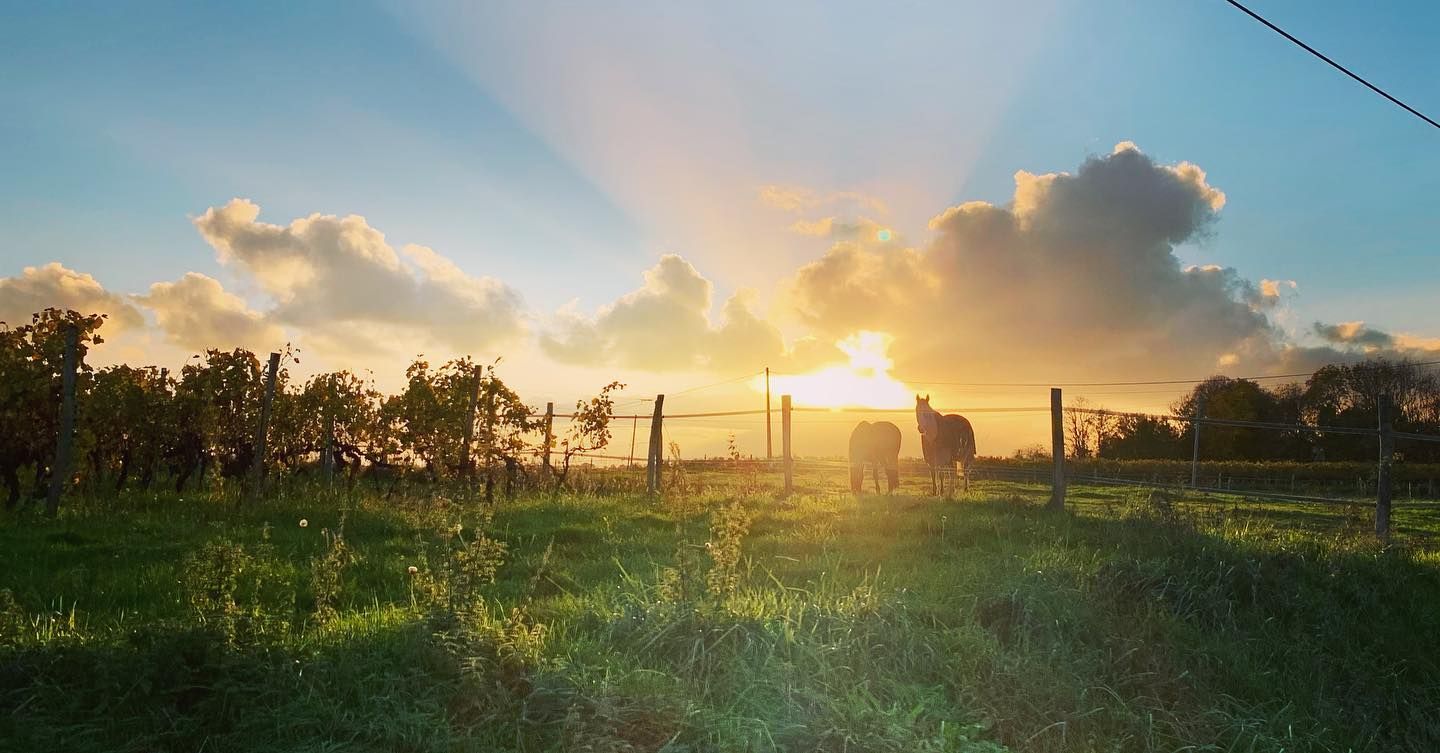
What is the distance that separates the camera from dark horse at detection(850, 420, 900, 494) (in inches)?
768

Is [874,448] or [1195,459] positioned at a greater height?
[874,448]

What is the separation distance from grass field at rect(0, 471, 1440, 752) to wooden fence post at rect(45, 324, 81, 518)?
187 centimetres

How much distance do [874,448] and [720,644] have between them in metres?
15.0

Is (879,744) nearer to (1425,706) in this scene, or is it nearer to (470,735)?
(470,735)

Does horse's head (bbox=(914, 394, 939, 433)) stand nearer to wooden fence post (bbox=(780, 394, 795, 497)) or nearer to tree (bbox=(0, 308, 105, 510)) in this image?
wooden fence post (bbox=(780, 394, 795, 497))

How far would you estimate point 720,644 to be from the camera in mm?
5203

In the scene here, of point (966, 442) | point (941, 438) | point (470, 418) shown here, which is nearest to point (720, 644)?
point (470, 418)

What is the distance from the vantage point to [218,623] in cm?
474

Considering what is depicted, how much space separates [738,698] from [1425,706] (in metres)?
5.91

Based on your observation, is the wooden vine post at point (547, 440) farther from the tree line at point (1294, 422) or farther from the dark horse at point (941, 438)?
the tree line at point (1294, 422)

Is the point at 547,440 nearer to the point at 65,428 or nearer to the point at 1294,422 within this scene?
the point at 65,428

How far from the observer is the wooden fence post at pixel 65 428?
11305 mm

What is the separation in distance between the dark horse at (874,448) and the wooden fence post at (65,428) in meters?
14.2

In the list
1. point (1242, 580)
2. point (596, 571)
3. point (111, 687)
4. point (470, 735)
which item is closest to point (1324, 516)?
point (1242, 580)
